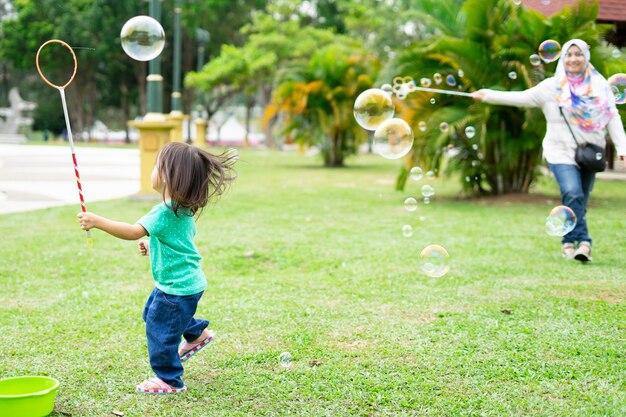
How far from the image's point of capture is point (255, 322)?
4.74m

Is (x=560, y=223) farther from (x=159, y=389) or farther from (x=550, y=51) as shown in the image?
(x=159, y=389)

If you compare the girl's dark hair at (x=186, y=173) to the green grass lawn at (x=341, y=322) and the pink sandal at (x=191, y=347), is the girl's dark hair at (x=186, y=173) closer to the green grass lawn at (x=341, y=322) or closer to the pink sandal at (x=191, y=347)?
the pink sandal at (x=191, y=347)

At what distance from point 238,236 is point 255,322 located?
11.6 feet

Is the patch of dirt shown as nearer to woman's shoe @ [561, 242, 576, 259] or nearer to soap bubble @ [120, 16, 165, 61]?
woman's shoe @ [561, 242, 576, 259]

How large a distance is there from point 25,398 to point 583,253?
199 inches

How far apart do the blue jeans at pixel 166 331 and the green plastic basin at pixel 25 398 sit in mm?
482

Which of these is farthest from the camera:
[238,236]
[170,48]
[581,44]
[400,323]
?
[170,48]

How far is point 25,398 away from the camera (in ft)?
9.98

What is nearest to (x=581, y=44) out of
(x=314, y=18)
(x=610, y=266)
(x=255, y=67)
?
(x=610, y=266)

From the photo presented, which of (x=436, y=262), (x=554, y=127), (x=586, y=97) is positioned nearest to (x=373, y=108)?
(x=436, y=262)

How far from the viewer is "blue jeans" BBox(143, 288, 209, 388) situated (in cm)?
350

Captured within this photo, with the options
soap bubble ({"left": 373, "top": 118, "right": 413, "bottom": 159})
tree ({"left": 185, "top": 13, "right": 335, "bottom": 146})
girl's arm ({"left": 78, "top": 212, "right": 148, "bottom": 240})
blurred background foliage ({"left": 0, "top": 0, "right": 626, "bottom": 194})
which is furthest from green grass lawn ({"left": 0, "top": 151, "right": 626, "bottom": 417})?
tree ({"left": 185, "top": 13, "right": 335, "bottom": 146})

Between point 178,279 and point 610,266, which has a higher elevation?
point 178,279

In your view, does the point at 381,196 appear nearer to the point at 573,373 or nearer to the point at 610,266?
the point at 610,266
